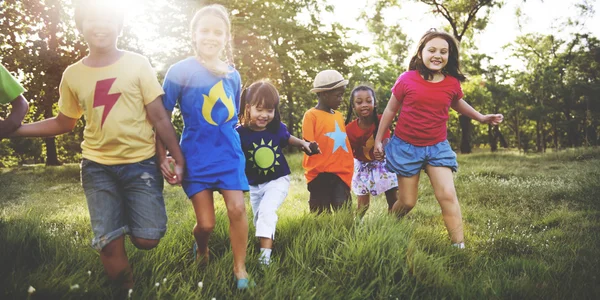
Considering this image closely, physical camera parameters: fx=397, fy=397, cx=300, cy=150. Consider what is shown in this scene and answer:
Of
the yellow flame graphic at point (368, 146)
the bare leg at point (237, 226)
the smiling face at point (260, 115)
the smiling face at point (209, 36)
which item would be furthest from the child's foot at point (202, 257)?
the yellow flame graphic at point (368, 146)

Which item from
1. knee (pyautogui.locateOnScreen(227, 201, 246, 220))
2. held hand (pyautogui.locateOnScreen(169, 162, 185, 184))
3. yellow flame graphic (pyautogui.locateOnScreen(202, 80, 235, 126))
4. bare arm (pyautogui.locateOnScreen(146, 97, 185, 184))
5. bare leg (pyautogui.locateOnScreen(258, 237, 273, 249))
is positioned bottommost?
bare leg (pyautogui.locateOnScreen(258, 237, 273, 249))

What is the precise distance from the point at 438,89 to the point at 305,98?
15.6 metres

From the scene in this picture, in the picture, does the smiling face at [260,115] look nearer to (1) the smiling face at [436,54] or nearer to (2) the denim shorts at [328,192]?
(2) the denim shorts at [328,192]

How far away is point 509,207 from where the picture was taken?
5.62 meters

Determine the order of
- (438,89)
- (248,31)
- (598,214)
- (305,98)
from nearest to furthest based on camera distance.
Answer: (438,89) < (598,214) < (248,31) < (305,98)

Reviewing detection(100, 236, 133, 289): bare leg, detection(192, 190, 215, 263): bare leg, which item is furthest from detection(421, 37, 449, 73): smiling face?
detection(100, 236, 133, 289): bare leg

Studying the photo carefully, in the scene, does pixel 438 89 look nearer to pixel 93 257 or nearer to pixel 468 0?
pixel 93 257

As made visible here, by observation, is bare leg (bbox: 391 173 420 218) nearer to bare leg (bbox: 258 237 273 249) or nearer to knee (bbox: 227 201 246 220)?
bare leg (bbox: 258 237 273 249)

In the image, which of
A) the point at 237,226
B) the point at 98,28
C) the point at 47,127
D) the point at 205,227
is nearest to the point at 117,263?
the point at 205,227

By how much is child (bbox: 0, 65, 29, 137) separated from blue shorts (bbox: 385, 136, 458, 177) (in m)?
2.92

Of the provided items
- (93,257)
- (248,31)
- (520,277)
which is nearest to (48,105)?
(248,31)

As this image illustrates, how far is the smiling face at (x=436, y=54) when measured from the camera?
138 inches

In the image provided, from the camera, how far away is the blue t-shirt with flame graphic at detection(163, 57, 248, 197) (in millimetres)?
2625

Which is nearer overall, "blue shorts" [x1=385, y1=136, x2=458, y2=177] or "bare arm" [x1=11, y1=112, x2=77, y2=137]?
"bare arm" [x1=11, y1=112, x2=77, y2=137]
